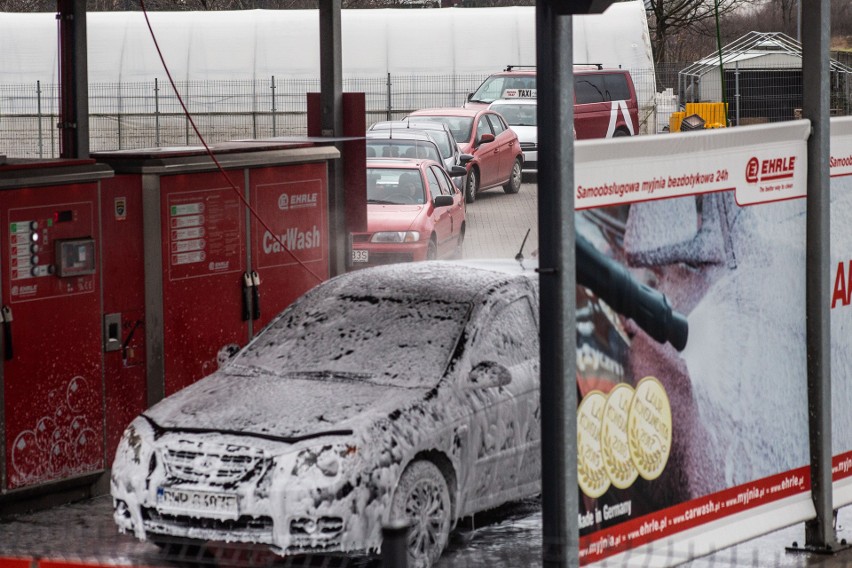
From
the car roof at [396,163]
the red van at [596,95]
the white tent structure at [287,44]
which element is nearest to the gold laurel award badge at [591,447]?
the car roof at [396,163]

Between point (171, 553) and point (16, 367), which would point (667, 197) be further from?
point (16, 367)

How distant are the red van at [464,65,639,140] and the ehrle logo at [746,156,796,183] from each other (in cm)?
2511

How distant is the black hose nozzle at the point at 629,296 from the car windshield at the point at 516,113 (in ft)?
87.4

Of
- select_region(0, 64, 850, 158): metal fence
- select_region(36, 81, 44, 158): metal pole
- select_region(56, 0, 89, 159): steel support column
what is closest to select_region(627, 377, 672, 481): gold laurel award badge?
select_region(56, 0, 89, 159): steel support column

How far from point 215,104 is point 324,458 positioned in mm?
32477

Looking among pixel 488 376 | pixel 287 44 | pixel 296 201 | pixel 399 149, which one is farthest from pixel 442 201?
pixel 287 44

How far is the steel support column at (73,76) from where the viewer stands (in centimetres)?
986

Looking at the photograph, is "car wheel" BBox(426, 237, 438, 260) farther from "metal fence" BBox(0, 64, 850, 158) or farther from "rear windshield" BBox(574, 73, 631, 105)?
"metal fence" BBox(0, 64, 850, 158)

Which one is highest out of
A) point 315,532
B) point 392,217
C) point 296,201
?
point 296,201

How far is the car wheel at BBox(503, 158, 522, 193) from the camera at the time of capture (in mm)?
30533

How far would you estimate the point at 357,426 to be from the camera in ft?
23.4

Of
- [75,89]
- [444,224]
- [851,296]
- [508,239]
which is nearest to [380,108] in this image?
[508,239]

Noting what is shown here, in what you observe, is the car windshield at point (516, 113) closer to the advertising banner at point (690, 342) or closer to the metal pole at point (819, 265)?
the metal pole at point (819, 265)

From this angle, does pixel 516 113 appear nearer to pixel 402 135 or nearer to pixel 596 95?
pixel 596 95
